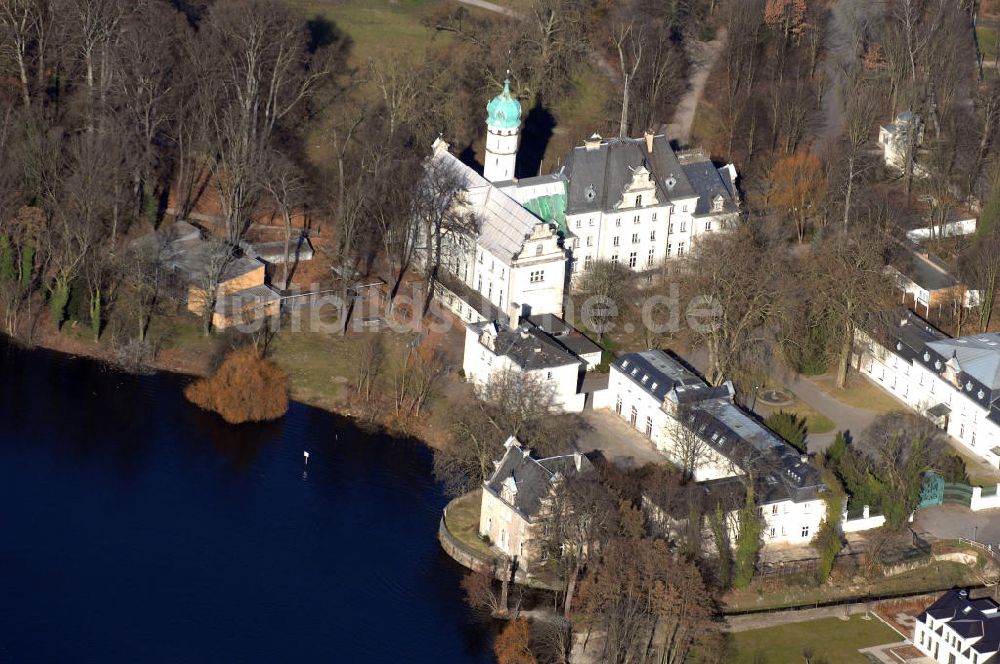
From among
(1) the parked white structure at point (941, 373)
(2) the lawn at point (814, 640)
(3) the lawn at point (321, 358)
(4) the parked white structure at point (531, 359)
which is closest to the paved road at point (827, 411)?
(1) the parked white structure at point (941, 373)

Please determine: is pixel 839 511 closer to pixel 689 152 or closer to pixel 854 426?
pixel 854 426

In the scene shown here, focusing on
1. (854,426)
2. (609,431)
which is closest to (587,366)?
(609,431)

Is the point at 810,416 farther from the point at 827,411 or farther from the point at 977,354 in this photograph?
the point at 977,354

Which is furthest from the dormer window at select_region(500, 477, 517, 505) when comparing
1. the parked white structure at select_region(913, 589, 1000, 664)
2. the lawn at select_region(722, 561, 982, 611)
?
the parked white structure at select_region(913, 589, 1000, 664)

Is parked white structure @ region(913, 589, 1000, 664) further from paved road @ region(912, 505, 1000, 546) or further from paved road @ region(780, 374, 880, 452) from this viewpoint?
paved road @ region(780, 374, 880, 452)

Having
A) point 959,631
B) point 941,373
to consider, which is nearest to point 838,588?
point 959,631

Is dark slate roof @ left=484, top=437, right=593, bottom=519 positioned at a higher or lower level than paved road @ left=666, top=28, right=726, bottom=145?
→ lower

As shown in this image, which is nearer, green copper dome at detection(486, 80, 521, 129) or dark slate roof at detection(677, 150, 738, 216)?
green copper dome at detection(486, 80, 521, 129)
